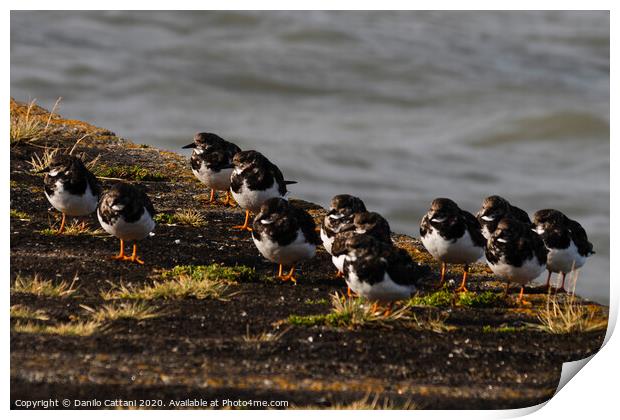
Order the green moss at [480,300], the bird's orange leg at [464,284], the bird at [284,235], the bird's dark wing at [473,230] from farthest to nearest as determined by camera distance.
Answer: the bird's orange leg at [464,284] < the bird's dark wing at [473,230] < the bird at [284,235] < the green moss at [480,300]

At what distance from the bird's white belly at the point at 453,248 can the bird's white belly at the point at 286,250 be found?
65.5 inches

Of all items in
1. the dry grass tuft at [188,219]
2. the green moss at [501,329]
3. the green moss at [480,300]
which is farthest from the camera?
the dry grass tuft at [188,219]

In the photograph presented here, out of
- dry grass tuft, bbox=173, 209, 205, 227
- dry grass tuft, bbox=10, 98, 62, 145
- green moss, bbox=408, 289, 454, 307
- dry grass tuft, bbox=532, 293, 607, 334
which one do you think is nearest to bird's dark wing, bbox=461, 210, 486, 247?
green moss, bbox=408, 289, 454, 307

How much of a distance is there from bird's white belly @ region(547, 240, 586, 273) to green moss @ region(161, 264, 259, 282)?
4.09 m

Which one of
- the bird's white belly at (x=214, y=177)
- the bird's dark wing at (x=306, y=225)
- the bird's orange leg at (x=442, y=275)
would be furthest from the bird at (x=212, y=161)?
the bird's orange leg at (x=442, y=275)

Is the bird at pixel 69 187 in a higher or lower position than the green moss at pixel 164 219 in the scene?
higher

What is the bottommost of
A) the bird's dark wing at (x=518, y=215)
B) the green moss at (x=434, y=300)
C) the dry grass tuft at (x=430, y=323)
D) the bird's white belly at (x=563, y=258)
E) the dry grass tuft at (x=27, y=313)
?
the dry grass tuft at (x=27, y=313)

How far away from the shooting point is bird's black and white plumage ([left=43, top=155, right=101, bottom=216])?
14.0m

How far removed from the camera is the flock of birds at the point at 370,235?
1232 centimetres

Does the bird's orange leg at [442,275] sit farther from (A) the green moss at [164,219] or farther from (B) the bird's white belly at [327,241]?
(A) the green moss at [164,219]

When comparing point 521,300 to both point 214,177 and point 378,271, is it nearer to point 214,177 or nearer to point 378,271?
point 378,271

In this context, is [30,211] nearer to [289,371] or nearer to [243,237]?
[243,237]

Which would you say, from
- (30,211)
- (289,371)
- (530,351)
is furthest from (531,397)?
(30,211)

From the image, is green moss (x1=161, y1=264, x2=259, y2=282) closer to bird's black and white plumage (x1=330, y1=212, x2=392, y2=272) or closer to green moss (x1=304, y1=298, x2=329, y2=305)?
green moss (x1=304, y1=298, x2=329, y2=305)
